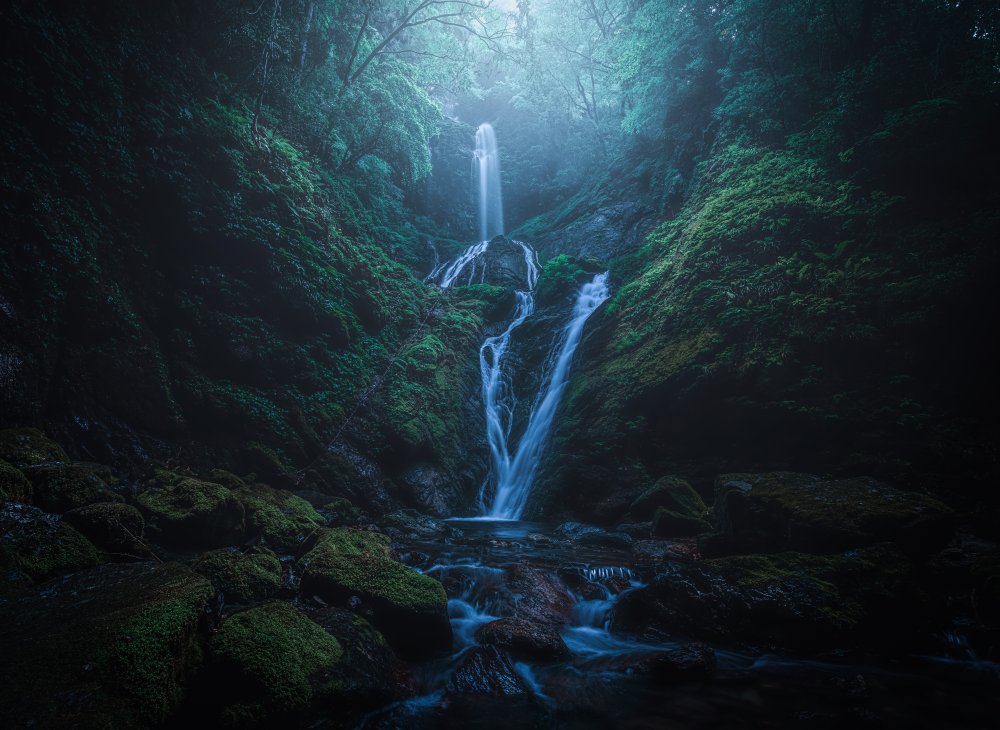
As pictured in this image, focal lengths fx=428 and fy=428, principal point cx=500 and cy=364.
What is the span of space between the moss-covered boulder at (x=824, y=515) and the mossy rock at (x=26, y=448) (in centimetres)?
934

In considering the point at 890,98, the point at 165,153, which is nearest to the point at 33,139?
the point at 165,153

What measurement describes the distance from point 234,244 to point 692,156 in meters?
16.2

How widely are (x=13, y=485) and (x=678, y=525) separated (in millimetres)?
9126

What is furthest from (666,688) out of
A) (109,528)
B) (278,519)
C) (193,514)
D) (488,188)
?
(488,188)

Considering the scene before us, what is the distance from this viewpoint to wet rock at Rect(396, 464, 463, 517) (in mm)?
10594

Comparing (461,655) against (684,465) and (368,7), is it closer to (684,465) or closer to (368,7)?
(684,465)

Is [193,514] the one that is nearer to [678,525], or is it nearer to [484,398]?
[678,525]

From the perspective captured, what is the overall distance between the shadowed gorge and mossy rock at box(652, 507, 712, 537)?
75mm

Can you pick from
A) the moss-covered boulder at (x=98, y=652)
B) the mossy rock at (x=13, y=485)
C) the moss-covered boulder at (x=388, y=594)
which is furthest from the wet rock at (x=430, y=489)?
the moss-covered boulder at (x=98, y=652)

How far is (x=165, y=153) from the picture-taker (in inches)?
344

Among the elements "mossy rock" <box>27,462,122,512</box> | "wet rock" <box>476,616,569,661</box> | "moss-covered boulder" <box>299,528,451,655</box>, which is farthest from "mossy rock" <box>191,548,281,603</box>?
"wet rock" <box>476,616,569,661</box>

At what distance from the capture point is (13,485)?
4.24m

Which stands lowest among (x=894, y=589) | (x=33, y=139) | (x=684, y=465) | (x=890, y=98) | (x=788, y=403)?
(x=894, y=589)

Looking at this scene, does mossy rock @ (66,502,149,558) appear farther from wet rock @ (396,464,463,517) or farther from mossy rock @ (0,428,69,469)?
wet rock @ (396,464,463,517)
